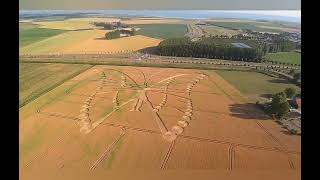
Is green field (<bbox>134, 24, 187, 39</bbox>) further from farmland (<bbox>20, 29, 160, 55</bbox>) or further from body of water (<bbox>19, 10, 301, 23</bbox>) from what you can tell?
body of water (<bbox>19, 10, 301, 23</bbox>)

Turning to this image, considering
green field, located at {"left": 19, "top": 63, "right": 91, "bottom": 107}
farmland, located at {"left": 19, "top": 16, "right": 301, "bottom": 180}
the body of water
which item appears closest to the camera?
farmland, located at {"left": 19, "top": 16, "right": 301, "bottom": 180}

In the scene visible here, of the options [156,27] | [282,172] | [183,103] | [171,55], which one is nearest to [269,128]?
[282,172]

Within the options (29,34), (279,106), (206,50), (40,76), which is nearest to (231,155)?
(279,106)

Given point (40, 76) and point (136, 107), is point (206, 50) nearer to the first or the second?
point (136, 107)

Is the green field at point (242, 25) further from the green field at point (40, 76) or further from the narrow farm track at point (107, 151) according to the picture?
the narrow farm track at point (107, 151)

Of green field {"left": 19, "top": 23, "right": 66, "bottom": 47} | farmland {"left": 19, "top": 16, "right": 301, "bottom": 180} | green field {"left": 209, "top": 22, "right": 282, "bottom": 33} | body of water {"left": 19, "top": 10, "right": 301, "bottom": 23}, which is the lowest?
farmland {"left": 19, "top": 16, "right": 301, "bottom": 180}

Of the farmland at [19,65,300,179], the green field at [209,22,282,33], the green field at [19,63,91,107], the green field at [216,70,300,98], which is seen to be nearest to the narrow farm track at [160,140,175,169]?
the farmland at [19,65,300,179]
